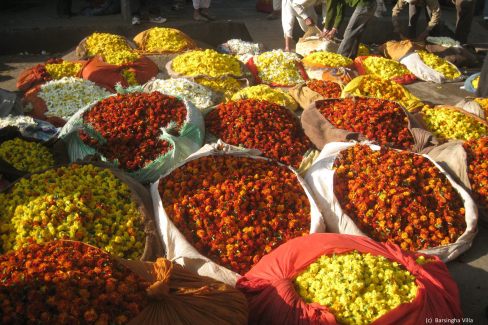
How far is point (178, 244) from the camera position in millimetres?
2453

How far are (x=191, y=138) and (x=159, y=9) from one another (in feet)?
20.3

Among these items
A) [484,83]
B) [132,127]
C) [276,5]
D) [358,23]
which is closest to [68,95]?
[132,127]

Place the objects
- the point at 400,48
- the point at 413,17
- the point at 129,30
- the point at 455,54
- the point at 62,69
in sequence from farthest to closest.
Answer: the point at 413,17, the point at 129,30, the point at 455,54, the point at 400,48, the point at 62,69

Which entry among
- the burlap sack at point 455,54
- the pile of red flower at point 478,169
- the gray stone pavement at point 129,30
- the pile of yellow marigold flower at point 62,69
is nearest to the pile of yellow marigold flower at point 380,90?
the pile of red flower at point 478,169

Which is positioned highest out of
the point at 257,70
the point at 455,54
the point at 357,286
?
the point at 357,286

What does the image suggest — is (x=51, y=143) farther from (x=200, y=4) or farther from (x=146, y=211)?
(x=200, y=4)

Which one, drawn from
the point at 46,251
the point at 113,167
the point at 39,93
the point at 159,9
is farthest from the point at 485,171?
the point at 159,9

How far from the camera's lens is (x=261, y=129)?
3428 mm

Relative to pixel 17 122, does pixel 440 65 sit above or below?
below

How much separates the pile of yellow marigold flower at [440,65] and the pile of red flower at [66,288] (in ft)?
19.2

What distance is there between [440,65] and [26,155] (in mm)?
5652

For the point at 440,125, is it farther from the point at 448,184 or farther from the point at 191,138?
the point at 191,138

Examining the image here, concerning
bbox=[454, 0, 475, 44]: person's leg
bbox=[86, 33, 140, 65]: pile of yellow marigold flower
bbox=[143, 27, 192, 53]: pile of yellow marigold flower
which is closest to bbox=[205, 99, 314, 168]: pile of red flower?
bbox=[86, 33, 140, 65]: pile of yellow marigold flower

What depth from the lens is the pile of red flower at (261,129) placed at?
11.0 ft
